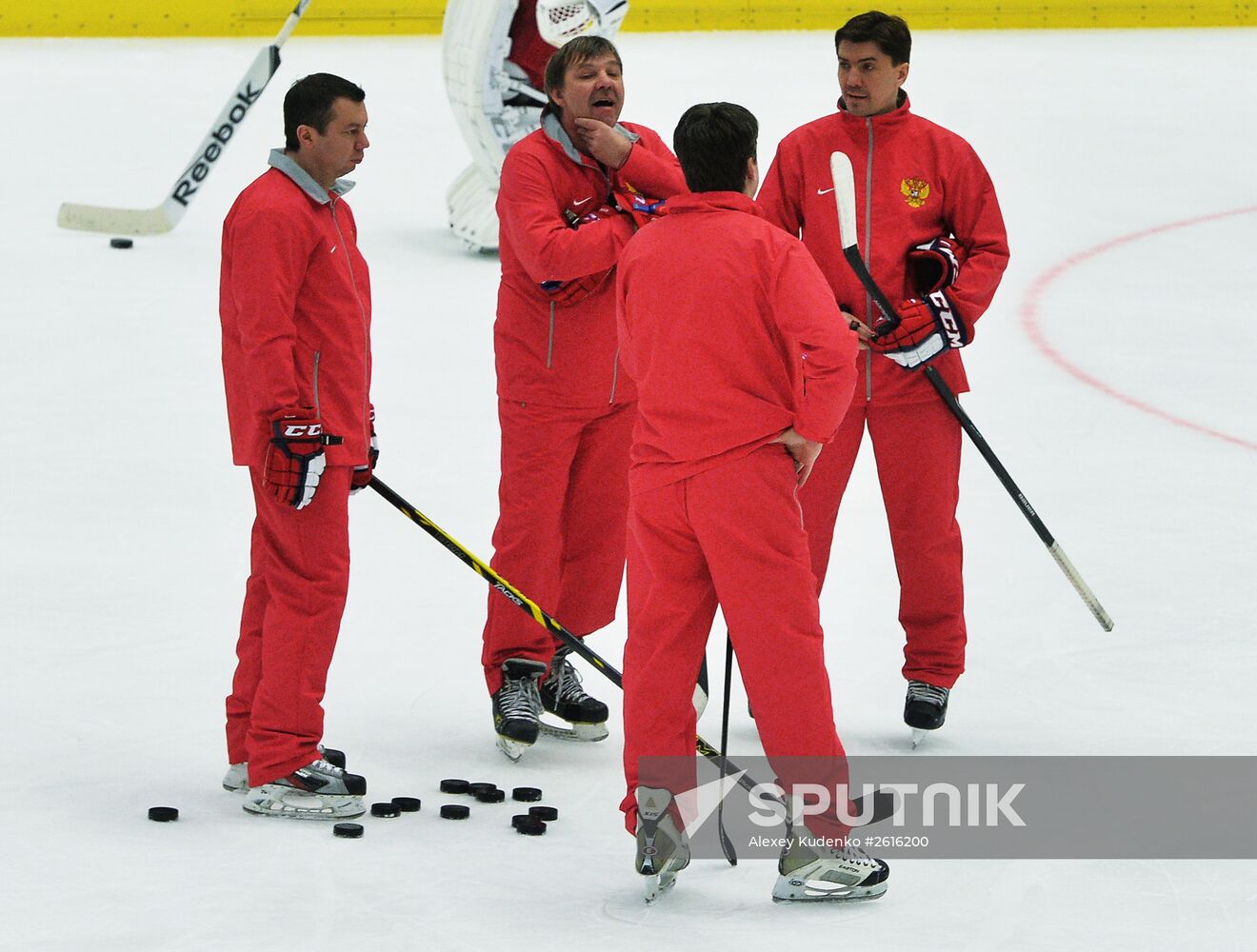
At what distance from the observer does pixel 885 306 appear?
3.29 metres

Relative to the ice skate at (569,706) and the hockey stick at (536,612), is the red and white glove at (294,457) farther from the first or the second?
the ice skate at (569,706)

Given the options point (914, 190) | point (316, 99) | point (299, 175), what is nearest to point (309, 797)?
point (299, 175)

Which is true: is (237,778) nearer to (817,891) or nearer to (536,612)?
(536,612)

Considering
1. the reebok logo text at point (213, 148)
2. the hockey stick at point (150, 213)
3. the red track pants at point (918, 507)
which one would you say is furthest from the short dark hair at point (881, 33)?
the hockey stick at point (150, 213)

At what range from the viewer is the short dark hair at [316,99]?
9.77 feet

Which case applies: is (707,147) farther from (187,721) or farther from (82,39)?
(82,39)

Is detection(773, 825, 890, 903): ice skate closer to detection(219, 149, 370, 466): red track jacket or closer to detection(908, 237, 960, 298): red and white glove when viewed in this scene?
detection(219, 149, 370, 466): red track jacket

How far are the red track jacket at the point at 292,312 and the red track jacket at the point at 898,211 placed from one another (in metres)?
0.88

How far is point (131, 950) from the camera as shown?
98.6 inches

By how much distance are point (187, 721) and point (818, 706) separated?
1339mm

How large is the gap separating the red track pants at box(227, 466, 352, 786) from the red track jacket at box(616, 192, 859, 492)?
0.63 meters

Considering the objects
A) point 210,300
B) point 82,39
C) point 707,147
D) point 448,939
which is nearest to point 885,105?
point 707,147

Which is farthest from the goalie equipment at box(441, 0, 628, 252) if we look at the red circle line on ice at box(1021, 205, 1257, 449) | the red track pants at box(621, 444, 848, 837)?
the red track pants at box(621, 444, 848, 837)

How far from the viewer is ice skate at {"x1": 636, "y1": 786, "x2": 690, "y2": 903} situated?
268 centimetres
